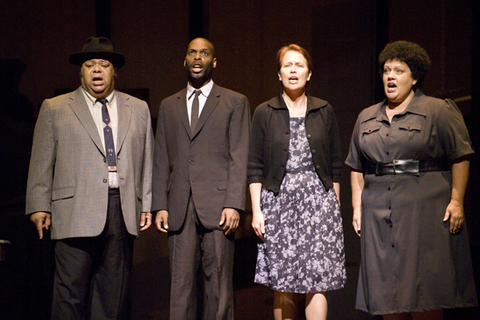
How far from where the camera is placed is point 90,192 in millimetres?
3273

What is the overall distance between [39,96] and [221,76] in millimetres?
1657

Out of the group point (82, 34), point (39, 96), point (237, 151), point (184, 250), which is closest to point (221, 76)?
point (82, 34)

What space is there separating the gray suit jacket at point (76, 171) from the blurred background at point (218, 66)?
72 cm

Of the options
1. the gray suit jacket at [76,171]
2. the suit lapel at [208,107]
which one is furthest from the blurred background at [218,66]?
the suit lapel at [208,107]

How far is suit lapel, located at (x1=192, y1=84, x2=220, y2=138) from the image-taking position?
10.9 ft

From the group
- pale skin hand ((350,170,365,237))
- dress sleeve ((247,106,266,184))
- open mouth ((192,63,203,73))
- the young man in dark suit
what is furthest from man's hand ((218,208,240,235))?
open mouth ((192,63,203,73))

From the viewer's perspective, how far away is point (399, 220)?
316cm

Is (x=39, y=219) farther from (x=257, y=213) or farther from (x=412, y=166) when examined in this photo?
(x=412, y=166)

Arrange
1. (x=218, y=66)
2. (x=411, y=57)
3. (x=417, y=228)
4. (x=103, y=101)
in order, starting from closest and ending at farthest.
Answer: (x=417, y=228) → (x=411, y=57) → (x=103, y=101) → (x=218, y=66)

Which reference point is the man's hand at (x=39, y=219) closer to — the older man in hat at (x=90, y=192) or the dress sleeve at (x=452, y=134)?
the older man in hat at (x=90, y=192)

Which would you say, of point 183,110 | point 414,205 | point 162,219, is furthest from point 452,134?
point 162,219

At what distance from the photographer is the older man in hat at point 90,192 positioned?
3.26 metres

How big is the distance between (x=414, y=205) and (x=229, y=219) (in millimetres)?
1072

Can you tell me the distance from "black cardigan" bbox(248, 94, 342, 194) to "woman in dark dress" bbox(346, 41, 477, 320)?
25 cm
